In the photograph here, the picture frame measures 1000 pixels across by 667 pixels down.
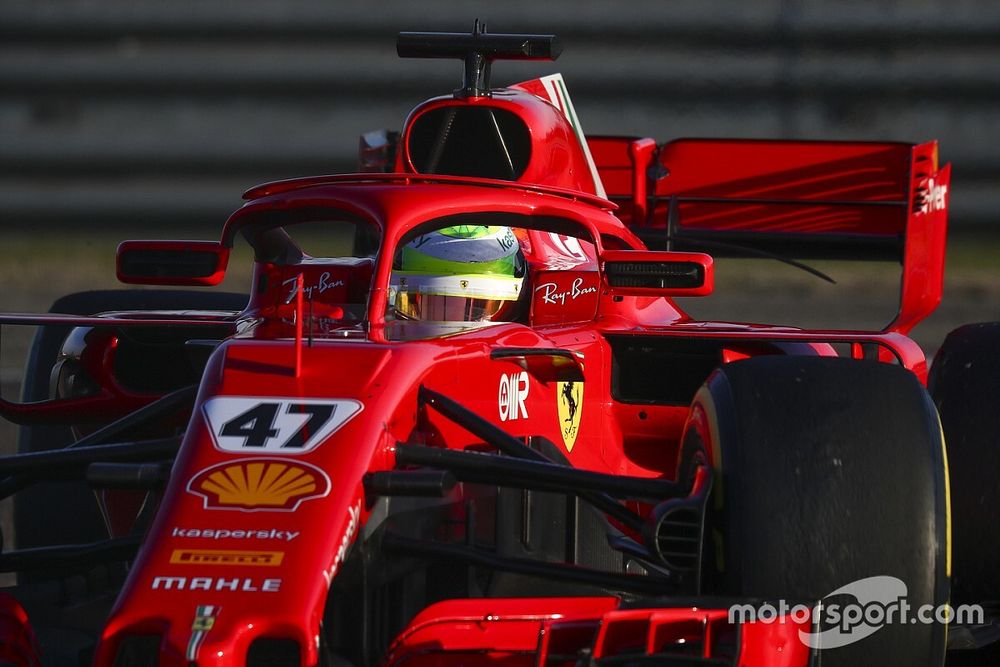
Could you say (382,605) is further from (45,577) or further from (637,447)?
(637,447)

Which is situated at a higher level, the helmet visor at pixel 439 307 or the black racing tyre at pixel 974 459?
the helmet visor at pixel 439 307

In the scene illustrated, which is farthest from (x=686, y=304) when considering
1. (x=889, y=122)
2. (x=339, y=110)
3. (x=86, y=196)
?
(x=86, y=196)

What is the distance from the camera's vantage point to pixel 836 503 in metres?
3.24

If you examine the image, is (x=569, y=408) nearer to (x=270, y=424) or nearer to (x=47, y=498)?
(x=270, y=424)

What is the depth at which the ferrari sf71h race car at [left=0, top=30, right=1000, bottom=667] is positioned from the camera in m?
3.08

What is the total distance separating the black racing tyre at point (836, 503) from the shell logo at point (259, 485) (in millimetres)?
871

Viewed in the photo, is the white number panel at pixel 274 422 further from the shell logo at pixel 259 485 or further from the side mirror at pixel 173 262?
the side mirror at pixel 173 262

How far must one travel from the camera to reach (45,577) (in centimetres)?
437

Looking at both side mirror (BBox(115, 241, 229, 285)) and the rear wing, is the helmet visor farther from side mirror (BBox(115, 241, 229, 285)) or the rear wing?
the rear wing

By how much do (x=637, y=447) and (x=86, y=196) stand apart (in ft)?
13.5

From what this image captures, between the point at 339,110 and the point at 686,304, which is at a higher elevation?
the point at 339,110

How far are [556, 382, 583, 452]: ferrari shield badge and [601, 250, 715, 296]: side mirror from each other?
1.39 feet

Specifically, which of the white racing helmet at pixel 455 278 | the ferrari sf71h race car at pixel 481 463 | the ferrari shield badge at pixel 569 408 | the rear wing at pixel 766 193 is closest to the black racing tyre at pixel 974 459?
the ferrari sf71h race car at pixel 481 463

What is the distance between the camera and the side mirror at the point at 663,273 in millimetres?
4121
